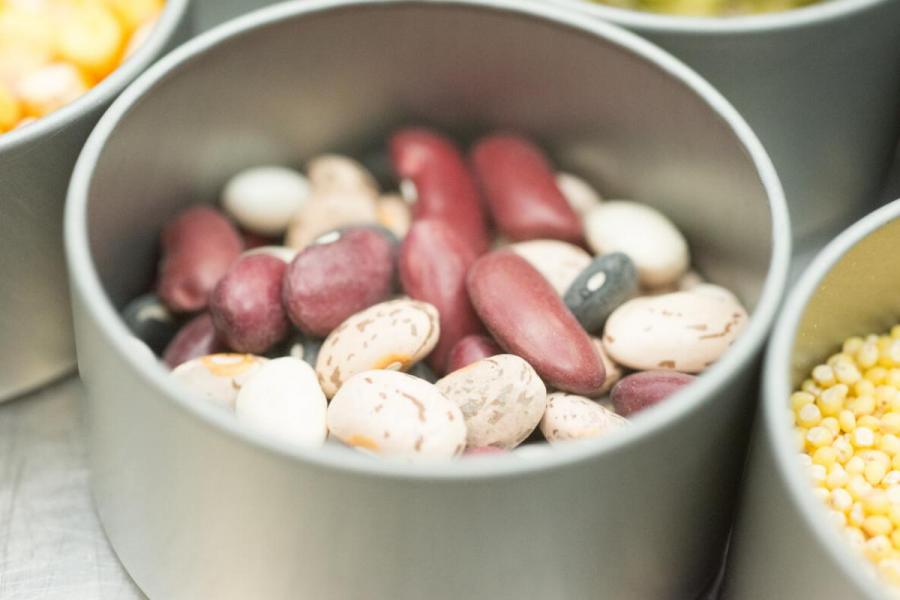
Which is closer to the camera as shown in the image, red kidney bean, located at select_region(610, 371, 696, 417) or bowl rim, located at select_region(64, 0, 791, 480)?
bowl rim, located at select_region(64, 0, 791, 480)

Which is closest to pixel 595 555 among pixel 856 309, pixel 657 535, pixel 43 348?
pixel 657 535

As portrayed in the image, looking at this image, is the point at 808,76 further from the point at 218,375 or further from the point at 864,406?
the point at 218,375

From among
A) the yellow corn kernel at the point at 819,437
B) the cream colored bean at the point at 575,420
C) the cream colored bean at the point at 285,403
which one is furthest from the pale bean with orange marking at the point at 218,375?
the yellow corn kernel at the point at 819,437

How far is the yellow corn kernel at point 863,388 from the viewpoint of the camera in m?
0.48

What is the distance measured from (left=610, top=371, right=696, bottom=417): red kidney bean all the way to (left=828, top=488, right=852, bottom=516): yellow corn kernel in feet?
0.22

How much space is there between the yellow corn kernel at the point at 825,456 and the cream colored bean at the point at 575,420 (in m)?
0.08

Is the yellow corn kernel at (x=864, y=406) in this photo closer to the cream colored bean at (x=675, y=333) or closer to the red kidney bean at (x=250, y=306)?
the cream colored bean at (x=675, y=333)

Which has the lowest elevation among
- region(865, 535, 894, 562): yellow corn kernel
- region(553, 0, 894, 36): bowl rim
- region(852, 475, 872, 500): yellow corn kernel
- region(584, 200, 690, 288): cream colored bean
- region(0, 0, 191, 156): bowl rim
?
region(865, 535, 894, 562): yellow corn kernel

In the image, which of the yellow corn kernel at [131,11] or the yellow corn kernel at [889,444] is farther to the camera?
the yellow corn kernel at [131,11]

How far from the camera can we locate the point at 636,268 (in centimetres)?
52

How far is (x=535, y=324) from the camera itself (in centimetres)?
47

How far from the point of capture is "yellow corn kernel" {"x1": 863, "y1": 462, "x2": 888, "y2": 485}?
45 cm

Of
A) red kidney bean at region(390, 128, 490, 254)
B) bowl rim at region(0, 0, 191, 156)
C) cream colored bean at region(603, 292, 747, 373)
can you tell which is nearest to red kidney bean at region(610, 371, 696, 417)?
cream colored bean at region(603, 292, 747, 373)

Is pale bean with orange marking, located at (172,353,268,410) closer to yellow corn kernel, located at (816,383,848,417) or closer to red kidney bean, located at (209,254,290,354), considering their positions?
red kidney bean, located at (209,254,290,354)
